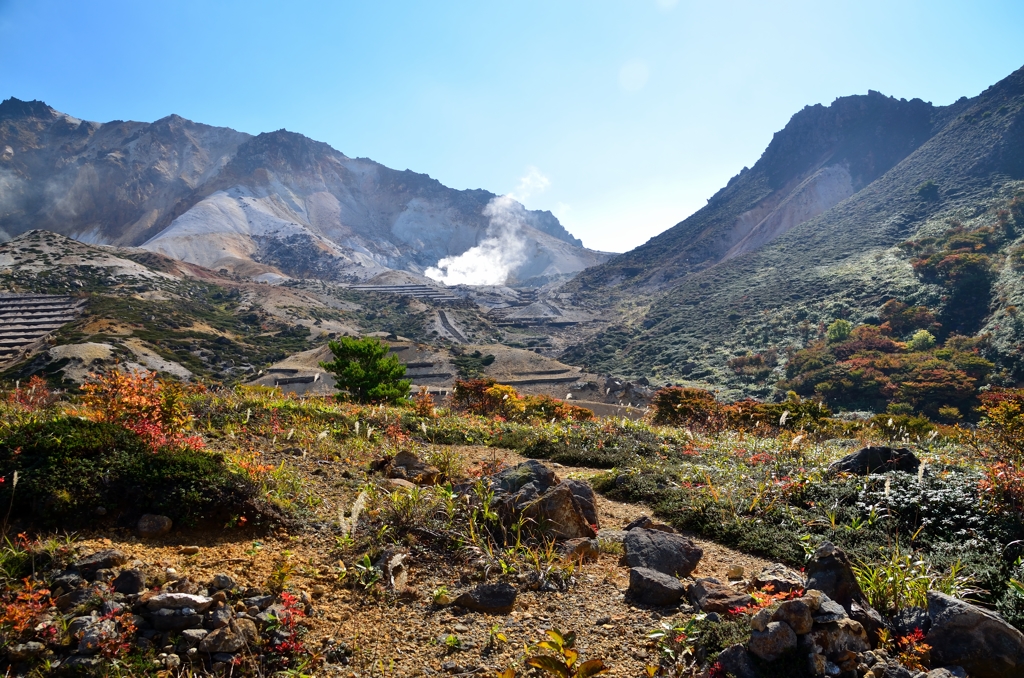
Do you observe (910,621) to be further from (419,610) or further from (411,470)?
(411,470)

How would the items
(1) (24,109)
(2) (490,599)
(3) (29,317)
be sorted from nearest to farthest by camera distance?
(2) (490,599)
(3) (29,317)
(1) (24,109)

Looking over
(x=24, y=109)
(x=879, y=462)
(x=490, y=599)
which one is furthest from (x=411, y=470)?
(x=24, y=109)

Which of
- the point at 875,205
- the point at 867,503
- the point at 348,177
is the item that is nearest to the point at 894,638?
the point at 867,503

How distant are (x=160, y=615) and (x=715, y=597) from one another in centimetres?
372

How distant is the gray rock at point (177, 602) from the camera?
10.8 ft

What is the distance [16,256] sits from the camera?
203ft

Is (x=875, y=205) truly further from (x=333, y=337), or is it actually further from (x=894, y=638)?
(x=894, y=638)

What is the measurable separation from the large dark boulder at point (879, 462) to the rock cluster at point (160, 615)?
21.8ft

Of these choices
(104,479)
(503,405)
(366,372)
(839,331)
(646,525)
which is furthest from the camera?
(839,331)

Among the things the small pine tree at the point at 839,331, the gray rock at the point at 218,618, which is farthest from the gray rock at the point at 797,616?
the small pine tree at the point at 839,331

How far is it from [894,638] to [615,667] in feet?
6.04

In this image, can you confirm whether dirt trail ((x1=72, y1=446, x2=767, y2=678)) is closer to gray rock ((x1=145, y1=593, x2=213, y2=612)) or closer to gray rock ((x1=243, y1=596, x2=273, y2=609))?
gray rock ((x1=243, y1=596, x2=273, y2=609))

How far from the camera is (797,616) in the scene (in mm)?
3004

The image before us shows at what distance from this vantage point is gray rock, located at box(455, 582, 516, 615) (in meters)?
3.87
